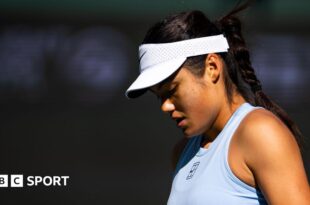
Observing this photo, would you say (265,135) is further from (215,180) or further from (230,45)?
(230,45)

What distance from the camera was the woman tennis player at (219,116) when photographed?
1.23 m

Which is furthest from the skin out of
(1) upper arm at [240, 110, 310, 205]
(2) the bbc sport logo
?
(2) the bbc sport logo

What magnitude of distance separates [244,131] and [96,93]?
4.99 ft

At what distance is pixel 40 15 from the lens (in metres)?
2.74

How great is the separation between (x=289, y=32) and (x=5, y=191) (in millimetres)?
1453

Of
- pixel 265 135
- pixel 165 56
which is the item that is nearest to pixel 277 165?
pixel 265 135

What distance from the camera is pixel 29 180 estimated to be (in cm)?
275

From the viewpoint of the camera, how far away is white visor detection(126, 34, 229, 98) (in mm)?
1350

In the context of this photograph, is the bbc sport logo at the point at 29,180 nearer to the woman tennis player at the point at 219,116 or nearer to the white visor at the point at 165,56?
the woman tennis player at the point at 219,116

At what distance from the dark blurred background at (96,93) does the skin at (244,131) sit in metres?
1.27

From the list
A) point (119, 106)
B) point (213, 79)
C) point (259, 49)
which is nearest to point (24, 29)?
point (119, 106)

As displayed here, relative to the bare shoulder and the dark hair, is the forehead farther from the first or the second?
the bare shoulder

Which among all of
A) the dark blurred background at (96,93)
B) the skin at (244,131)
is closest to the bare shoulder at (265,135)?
the skin at (244,131)

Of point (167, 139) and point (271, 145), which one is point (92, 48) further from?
point (271, 145)
